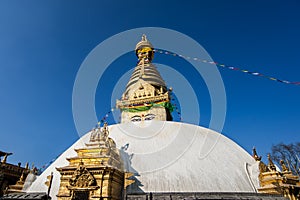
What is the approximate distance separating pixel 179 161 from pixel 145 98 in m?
13.9

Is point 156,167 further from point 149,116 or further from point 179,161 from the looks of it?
point 149,116

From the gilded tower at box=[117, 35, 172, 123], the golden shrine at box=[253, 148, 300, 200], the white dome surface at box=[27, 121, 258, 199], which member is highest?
the gilded tower at box=[117, 35, 172, 123]

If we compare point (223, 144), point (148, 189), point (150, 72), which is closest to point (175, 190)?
point (148, 189)

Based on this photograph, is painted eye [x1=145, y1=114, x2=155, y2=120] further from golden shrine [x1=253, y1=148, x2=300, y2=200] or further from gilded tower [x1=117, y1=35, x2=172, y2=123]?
golden shrine [x1=253, y1=148, x2=300, y2=200]

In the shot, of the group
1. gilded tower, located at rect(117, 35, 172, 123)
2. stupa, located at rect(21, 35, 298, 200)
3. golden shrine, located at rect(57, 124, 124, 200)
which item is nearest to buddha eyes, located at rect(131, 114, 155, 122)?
gilded tower, located at rect(117, 35, 172, 123)

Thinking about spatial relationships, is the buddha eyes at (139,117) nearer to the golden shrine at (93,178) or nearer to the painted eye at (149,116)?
the painted eye at (149,116)

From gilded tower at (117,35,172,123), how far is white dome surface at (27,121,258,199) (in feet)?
28.2

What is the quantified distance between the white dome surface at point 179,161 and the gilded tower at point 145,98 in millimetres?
8592

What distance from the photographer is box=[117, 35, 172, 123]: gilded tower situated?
942 inches

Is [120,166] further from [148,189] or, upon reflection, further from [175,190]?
[175,190]

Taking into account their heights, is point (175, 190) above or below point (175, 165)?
below

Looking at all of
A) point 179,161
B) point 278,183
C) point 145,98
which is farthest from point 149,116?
point 278,183

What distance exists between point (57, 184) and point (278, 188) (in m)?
11.7

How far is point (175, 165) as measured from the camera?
1128cm
